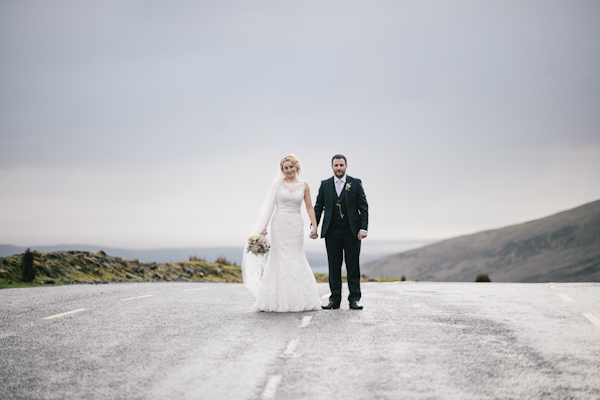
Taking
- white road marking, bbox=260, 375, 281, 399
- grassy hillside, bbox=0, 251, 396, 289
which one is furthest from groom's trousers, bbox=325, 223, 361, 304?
grassy hillside, bbox=0, 251, 396, 289

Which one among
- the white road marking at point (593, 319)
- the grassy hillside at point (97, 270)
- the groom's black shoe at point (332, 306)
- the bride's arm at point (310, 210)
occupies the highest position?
the bride's arm at point (310, 210)

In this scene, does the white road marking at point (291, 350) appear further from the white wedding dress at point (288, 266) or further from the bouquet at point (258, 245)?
the bouquet at point (258, 245)

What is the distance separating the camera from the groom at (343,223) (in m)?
10.2

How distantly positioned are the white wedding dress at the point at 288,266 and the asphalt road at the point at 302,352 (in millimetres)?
390

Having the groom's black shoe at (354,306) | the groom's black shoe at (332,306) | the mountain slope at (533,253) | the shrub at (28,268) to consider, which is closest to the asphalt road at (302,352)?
the groom's black shoe at (354,306)

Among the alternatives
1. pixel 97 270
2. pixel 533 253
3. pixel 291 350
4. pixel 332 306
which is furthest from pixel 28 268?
pixel 533 253

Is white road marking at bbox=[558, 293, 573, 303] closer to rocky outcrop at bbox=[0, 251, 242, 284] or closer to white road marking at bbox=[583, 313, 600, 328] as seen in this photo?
white road marking at bbox=[583, 313, 600, 328]

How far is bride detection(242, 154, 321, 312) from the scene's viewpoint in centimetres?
991

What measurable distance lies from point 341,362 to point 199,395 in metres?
1.66

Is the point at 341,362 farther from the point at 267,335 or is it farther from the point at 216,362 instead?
the point at 267,335

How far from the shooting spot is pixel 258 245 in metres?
10.4

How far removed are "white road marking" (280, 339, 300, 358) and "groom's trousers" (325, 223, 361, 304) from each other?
340 cm

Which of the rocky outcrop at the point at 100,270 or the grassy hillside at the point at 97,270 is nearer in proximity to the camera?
Answer: the grassy hillside at the point at 97,270

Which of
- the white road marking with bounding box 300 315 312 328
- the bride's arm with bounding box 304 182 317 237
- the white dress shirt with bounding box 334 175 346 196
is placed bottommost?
the white road marking with bounding box 300 315 312 328
